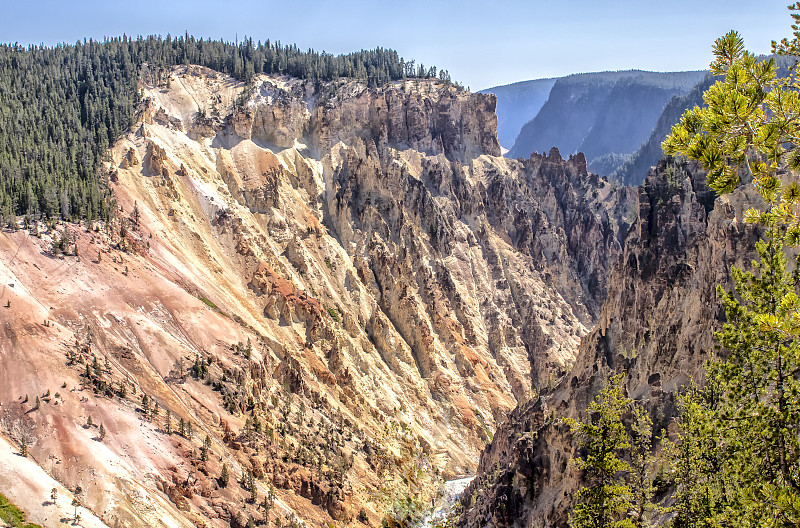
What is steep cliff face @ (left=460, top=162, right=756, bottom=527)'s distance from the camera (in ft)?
145

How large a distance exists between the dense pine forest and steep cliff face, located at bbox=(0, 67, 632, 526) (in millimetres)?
4139

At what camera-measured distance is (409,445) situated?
7744 centimetres

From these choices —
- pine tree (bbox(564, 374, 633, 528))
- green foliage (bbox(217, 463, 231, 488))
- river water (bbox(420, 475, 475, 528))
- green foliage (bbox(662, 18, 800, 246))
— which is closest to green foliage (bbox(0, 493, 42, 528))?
green foliage (bbox(217, 463, 231, 488))

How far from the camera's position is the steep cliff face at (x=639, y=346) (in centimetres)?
4412

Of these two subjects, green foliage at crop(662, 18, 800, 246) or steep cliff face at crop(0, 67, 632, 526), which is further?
steep cliff face at crop(0, 67, 632, 526)

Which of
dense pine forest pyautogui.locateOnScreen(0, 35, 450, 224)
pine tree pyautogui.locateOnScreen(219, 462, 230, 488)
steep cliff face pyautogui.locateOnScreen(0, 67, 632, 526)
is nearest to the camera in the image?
pine tree pyautogui.locateOnScreen(219, 462, 230, 488)

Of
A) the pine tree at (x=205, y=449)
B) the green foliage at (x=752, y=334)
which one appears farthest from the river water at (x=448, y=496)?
the green foliage at (x=752, y=334)

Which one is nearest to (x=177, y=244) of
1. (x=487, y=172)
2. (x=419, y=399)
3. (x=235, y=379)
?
(x=235, y=379)

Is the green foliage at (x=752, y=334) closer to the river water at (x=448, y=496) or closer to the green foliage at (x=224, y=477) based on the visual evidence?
the river water at (x=448, y=496)

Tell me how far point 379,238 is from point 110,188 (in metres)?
37.1

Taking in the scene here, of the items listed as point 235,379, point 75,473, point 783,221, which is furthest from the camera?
point 235,379

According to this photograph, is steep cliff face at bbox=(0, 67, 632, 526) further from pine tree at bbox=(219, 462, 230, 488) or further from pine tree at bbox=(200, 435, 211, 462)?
pine tree at bbox=(219, 462, 230, 488)

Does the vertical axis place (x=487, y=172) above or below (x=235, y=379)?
above

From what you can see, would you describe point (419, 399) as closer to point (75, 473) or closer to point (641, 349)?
point (641, 349)
